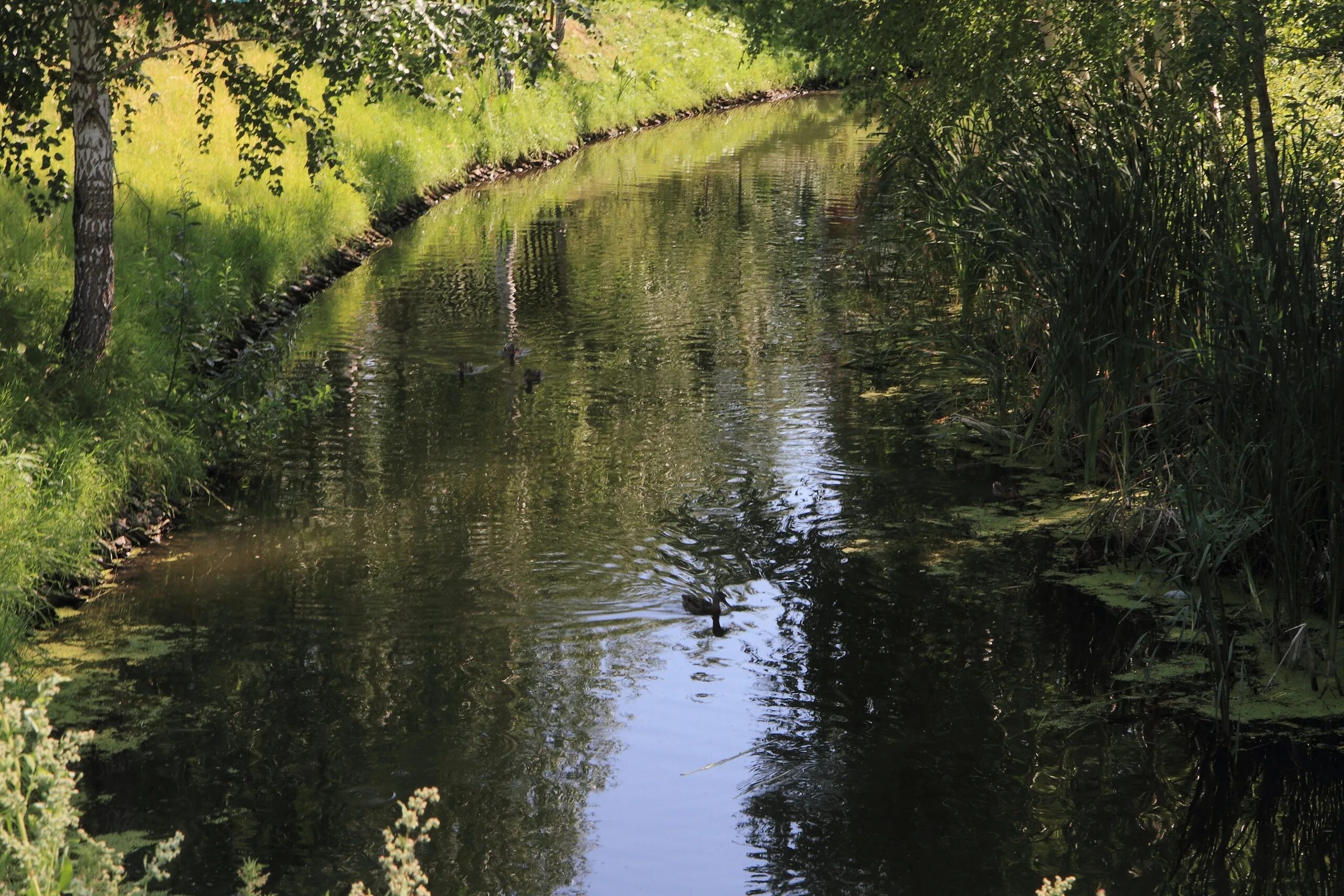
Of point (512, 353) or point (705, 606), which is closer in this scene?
point (705, 606)

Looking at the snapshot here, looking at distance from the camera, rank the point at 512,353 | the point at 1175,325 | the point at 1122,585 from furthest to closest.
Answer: the point at 512,353 < the point at 1175,325 < the point at 1122,585

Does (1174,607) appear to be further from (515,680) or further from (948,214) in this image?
(948,214)

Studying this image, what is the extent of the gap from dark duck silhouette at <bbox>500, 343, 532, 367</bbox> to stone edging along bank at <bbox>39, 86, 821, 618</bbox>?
2384 mm

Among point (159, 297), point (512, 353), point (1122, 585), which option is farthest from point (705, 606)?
point (512, 353)

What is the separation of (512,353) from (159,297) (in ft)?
11.4

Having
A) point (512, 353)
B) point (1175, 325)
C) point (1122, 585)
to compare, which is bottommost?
point (1122, 585)

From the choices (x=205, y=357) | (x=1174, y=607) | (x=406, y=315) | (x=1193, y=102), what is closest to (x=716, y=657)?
(x=1174, y=607)

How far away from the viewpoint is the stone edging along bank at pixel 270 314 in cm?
870

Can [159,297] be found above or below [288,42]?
below

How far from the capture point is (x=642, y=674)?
7.59 meters

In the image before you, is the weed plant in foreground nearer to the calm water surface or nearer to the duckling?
the calm water surface

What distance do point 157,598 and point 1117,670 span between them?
5536 millimetres

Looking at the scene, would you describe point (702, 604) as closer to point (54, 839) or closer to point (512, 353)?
point (54, 839)

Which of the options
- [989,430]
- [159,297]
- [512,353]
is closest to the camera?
[989,430]
